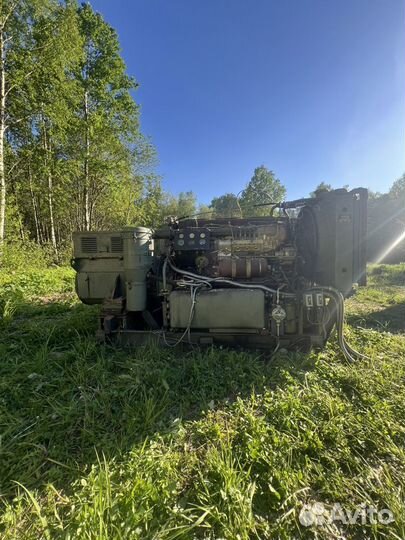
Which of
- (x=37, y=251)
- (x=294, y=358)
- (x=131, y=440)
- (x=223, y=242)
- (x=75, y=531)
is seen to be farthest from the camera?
(x=37, y=251)

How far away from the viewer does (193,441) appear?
4.63 feet

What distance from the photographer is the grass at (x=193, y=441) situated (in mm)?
993

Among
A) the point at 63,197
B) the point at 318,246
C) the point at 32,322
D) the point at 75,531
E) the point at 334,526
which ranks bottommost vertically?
the point at 334,526

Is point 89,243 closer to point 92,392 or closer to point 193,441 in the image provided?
point 92,392

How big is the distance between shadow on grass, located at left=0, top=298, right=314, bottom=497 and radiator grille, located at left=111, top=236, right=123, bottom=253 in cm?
101

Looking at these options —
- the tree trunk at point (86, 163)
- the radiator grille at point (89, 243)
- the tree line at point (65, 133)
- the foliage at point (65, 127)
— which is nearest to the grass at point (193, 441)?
the radiator grille at point (89, 243)

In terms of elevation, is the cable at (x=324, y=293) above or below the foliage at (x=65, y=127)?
below

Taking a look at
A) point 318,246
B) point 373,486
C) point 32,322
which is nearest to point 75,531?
point 373,486

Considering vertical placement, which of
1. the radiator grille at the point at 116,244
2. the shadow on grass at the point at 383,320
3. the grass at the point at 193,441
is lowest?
the grass at the point at 193,441

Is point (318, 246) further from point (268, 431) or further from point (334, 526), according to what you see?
point (334, 526)

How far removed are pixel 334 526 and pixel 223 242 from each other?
2132 millimetres

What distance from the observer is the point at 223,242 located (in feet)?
8.38

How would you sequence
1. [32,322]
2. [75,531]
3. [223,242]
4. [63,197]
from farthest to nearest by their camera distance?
[63,197] < [32,322] < [223,242] < [75,531]

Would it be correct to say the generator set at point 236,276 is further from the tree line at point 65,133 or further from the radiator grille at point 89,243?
the tree line at point 65,133
